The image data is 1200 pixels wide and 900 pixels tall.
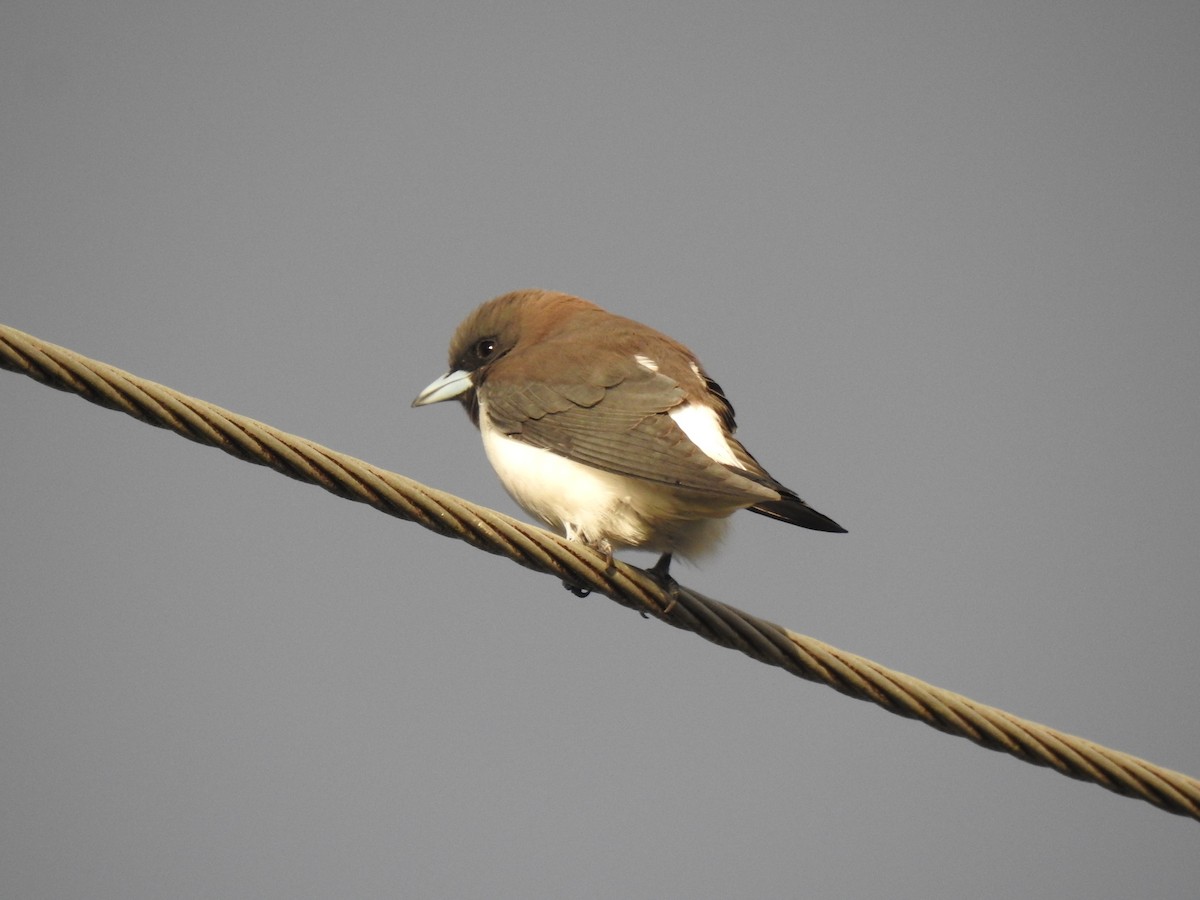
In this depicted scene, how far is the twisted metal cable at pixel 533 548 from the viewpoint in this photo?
3.62m

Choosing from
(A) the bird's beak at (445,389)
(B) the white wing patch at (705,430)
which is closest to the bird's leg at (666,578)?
(B) the white wing patch at (705,430)

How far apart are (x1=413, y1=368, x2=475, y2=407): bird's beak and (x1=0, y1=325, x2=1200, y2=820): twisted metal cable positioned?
264 centimetres

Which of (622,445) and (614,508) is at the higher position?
(622,445)

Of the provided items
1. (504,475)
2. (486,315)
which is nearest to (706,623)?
(504,475)

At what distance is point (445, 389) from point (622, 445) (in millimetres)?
1889

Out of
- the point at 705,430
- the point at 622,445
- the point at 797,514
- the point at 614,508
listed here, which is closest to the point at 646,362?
the point at 705,430

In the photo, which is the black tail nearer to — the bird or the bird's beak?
the bird

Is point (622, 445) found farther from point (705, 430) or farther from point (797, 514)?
point (797, 514)

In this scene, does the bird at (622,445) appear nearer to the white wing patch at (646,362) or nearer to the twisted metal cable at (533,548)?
the white wing patch at (646,362)

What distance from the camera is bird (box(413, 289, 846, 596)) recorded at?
5.20 m

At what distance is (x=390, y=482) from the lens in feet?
13.1

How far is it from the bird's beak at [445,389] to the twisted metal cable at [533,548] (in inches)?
104

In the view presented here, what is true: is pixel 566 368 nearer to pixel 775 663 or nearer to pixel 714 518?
pixel 714 518

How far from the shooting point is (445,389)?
23.1ft
